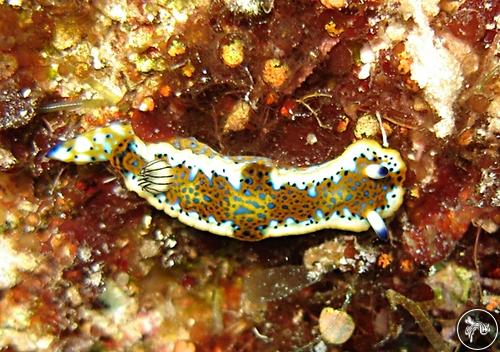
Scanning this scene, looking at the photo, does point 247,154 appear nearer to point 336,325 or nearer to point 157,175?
point 157,175

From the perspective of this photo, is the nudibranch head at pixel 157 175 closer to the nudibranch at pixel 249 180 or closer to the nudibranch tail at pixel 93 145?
the nudibranch at pixel 249 180

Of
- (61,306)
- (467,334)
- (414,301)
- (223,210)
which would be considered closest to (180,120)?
(223,210)

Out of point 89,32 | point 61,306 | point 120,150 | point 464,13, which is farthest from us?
point 61,306

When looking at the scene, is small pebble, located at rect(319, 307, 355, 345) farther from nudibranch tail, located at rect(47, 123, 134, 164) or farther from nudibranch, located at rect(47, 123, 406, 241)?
nudibranch tail, located at rect(47, 123, 134, 164)

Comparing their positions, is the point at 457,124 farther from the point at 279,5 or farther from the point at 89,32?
the point at 89,32

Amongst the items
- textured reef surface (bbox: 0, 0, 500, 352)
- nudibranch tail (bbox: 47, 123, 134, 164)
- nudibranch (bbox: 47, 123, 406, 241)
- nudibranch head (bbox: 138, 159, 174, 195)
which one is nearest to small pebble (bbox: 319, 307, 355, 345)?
textured reef surface (bbox: 0, 0, 500, 352)

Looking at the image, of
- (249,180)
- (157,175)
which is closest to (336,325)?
(249,180)

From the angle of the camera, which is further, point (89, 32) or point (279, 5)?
point (89, 32)
